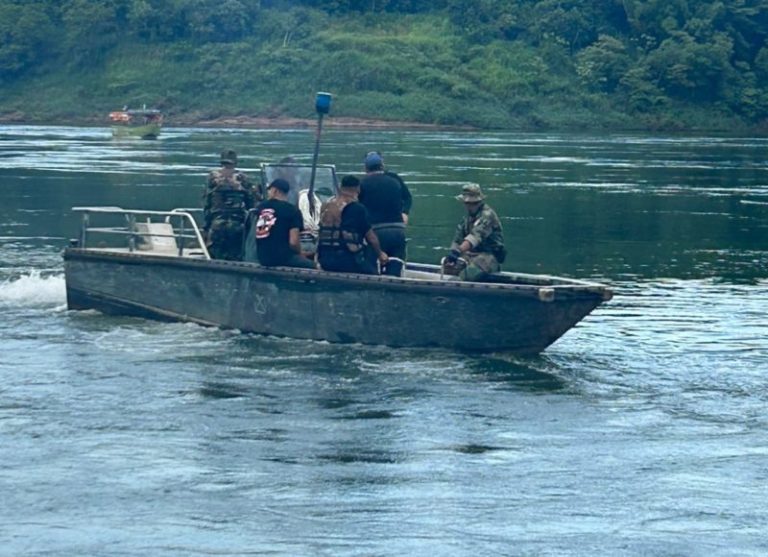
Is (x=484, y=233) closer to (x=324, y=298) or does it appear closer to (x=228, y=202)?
(x=324, y=298)

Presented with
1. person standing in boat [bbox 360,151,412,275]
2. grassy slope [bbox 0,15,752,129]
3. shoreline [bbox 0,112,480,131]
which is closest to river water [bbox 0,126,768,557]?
person standing in boat [bbox 360,151,412,275]

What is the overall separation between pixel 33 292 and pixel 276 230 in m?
4.25

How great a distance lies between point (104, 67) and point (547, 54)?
26.7m

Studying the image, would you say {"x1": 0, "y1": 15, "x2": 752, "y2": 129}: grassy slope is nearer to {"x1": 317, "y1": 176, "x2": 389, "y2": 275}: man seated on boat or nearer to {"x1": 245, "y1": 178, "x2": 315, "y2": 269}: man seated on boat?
{"x1": 245, "y1": 178, "x2": 315, "y2": 269}: man seated on boat

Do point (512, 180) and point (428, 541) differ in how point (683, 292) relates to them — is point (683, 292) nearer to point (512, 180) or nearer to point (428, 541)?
point (428, 541)

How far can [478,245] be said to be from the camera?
14844 mm

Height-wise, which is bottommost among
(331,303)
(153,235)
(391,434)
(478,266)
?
(391,434)

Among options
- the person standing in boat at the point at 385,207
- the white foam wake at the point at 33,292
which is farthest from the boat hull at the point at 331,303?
the white foam wake at the point at 33,292

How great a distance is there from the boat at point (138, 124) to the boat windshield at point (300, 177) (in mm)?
54029

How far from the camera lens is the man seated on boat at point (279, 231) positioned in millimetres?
15242

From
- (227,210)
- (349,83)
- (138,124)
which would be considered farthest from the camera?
(349,83)

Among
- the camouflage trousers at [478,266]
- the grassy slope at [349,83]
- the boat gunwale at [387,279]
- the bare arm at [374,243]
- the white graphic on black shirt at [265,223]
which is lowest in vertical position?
the boat gunwale at [387,279]

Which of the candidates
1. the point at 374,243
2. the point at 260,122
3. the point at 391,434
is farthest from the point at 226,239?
the point at 260,122

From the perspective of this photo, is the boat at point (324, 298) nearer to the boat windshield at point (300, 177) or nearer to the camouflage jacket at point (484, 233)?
the boat windshield at point (300, 177)
